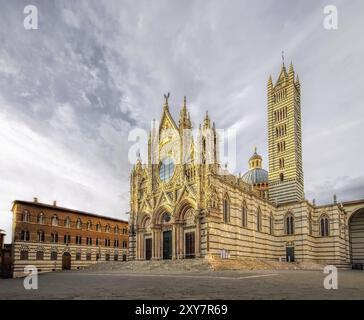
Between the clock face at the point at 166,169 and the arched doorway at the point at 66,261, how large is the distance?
61.3 feet

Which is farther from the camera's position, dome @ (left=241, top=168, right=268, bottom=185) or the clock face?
dome @ (left=241, top=168, right=268, bottom=185)

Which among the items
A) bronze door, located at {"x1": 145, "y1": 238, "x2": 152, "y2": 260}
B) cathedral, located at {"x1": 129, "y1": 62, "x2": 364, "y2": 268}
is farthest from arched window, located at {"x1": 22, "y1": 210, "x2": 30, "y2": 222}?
bronze door, located at {"x1": 145, "y1": 238, "x2": 152, "y2": 260}

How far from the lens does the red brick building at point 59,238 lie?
4594 centimetres

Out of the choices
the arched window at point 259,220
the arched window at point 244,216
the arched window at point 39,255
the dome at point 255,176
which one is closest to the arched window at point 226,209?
the arched window at point 244,216

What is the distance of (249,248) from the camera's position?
155 feet

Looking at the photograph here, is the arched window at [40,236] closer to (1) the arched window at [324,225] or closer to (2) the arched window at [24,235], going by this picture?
(2) the arched window at [24,235]

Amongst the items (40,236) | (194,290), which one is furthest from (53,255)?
(194,290)

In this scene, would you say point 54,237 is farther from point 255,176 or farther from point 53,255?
point 255,176

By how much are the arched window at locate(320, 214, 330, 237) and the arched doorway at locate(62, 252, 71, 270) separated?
40048 millimetres

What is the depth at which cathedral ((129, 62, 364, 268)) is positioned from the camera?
41812 mm

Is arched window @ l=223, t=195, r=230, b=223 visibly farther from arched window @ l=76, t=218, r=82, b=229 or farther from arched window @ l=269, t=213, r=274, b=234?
arched window @ l=76, t=218, r=82, b=229

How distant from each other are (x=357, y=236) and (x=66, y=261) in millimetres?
50696

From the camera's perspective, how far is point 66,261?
51531 mm
